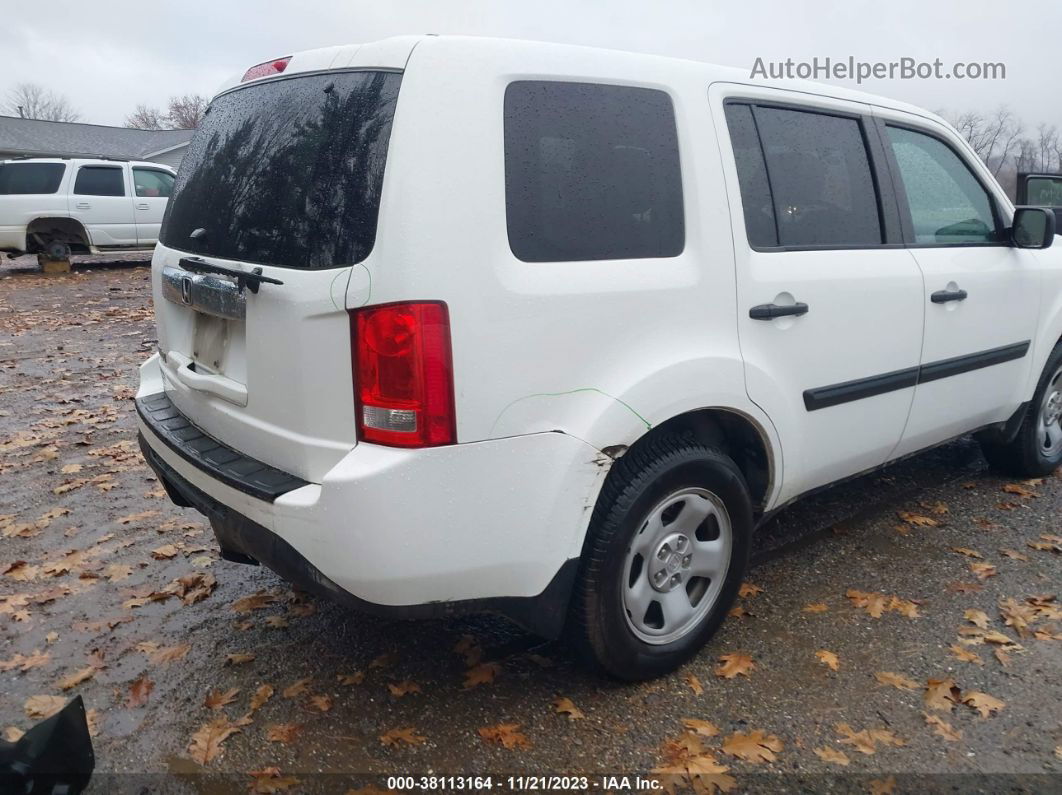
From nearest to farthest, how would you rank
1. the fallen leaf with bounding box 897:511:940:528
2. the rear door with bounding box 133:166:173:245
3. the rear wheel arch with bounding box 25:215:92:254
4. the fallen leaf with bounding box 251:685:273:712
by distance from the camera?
the fallen leaf with bounding box 251:685:273:712 < the fallen leaf with bounding box 897:511:940:528 < the rear wheel arch with bounding box 25:215:92:254 < the rear door with bounding box 133:166:173:245

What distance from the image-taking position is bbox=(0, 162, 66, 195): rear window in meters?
15.6

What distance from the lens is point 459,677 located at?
9.96ft

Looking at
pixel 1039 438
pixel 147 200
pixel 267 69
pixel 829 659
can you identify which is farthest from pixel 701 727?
pixel 147 200

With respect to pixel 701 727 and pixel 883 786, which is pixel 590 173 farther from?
pixel 883 786

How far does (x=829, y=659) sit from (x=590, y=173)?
6.28 ft

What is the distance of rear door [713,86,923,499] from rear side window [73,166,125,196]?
632 inches

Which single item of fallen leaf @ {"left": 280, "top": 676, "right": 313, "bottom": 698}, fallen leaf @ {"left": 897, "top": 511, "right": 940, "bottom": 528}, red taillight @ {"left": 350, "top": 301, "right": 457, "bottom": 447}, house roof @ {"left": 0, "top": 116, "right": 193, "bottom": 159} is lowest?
fallen leaf @ {"left": 280, "top": 676, "right": 313, "bottom": 698}

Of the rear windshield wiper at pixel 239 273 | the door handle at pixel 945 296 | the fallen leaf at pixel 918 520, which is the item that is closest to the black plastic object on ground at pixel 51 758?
the rear windshield wiper at pixel 239 273

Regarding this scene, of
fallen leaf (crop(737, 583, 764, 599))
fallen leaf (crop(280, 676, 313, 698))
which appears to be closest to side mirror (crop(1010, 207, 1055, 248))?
fallen leaf (crop(737, 583, 764, 599))

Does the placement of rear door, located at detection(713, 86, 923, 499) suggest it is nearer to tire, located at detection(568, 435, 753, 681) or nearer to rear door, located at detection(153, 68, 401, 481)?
tire, located at detection(568, 435, 753, 681)

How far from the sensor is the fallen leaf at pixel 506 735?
2674 mm

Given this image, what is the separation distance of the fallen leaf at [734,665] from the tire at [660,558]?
107 mm

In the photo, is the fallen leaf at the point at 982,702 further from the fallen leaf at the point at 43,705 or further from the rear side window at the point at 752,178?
the fallen leaf at the point at 43,705

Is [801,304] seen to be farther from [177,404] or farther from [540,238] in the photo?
[177,404]
